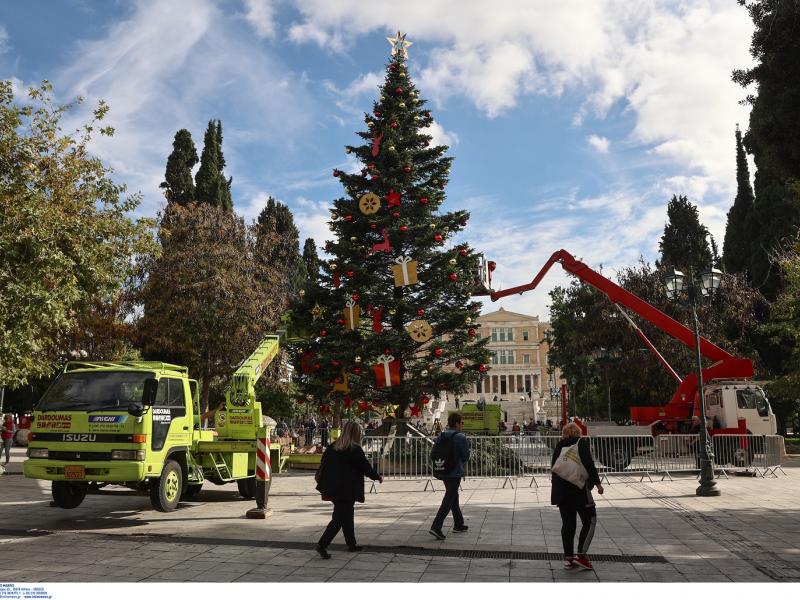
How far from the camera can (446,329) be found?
2073cm

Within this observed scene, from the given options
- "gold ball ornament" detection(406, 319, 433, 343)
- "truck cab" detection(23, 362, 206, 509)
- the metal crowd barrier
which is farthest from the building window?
"truck cab" detection(23, 362, 206, 509)

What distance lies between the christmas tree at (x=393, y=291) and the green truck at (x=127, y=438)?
839 cm

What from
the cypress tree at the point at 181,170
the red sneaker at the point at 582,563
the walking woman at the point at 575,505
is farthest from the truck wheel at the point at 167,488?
the cypress tree at the point at 181,170

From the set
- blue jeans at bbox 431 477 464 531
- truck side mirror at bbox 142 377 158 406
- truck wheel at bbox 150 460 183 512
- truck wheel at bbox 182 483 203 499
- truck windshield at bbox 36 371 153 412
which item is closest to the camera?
blue jeans at bbox 431 477 464 531

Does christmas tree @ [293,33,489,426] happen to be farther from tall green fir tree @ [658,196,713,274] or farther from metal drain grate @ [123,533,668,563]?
tall green fir tree @ [658,196,713,274]

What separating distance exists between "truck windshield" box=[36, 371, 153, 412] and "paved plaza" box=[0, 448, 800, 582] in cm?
182

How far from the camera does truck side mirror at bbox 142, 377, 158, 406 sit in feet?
32.2

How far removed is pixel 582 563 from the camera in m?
6.75

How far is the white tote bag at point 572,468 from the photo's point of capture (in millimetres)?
6844

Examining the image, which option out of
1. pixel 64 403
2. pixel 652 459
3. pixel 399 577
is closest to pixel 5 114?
pixel 64 403

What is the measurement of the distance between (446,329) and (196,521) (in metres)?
11.8

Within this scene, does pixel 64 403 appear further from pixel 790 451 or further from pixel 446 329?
pixel 790 451

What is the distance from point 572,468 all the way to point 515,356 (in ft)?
305

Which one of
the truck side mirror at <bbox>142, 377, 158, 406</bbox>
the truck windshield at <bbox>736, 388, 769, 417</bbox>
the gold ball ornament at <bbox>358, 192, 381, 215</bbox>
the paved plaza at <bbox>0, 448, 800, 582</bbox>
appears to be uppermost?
the gold ball ornament at <bbox>358, 192, 381, 215</bbox>
